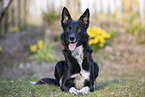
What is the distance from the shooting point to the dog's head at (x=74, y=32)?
3.08 m

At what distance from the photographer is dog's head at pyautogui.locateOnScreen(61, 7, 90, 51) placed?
3078mm

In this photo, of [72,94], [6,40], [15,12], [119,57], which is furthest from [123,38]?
[15,12]

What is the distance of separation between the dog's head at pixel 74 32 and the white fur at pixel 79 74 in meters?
0.15

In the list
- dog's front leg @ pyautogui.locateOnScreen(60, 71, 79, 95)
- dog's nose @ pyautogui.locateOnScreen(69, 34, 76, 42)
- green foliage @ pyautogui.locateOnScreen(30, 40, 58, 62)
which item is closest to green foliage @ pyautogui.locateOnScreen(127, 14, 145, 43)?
green foliage @ pyautogui.locateOnScreen(30, 40, 58, 62)

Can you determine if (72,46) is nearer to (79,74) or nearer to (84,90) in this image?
(79,74)

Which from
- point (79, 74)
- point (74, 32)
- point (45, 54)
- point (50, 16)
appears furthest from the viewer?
point (50, 16)

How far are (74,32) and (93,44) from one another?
219 inches

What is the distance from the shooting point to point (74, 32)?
3.11 m

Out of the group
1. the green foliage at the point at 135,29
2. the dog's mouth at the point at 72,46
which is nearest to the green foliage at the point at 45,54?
the dog's mouth at the point at 72,46

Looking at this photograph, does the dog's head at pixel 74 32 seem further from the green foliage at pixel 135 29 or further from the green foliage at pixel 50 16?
the green foliage at pixel 50 16

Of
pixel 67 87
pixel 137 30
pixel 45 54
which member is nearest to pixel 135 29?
pixel 137 30

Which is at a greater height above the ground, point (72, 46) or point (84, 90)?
point (72, 46)

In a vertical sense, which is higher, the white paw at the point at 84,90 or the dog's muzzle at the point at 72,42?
the dog's muzzle at the point at 72,42

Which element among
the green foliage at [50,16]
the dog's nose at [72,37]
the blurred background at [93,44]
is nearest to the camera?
the dog's nose at [72,37]
